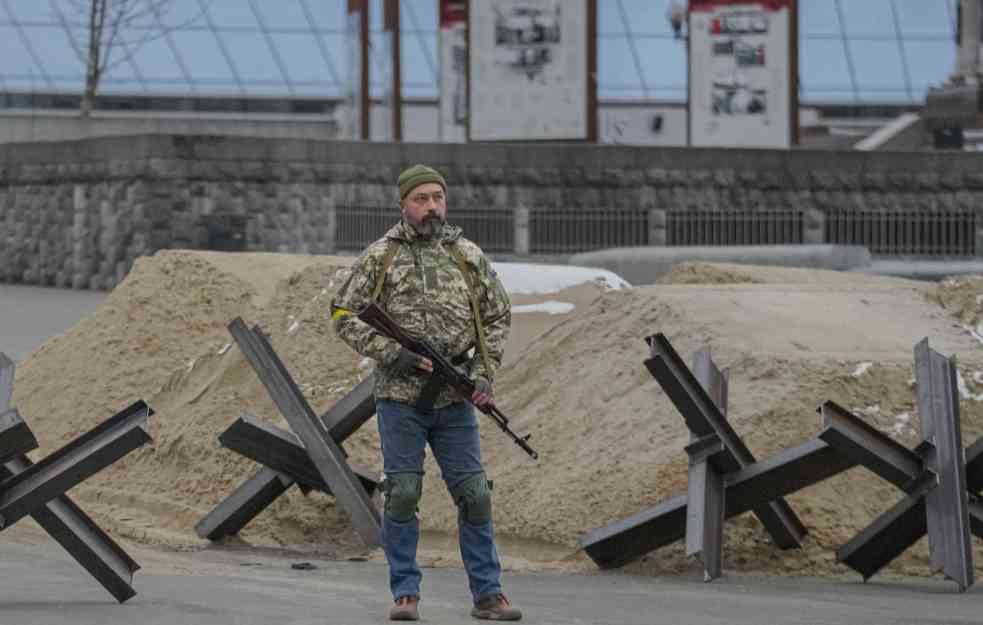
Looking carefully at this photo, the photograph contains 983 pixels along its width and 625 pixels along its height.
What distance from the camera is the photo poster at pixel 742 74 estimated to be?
107 feet

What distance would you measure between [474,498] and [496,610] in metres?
0.38

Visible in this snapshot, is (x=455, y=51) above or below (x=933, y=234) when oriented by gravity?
above

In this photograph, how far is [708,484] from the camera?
29.0 feet

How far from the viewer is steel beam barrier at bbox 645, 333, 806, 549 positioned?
880 centimetres

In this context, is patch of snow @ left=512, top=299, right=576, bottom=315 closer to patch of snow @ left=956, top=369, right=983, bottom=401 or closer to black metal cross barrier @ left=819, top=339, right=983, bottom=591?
patch of snow @ left=956, top=369, right=983, bottom=401

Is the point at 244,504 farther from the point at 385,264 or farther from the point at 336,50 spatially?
the point at 336,50

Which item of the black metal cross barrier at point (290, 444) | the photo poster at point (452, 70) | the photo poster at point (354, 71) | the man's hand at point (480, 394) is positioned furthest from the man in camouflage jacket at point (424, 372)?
the photo poster at point (354, 71)

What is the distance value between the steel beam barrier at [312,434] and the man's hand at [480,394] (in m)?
2.45

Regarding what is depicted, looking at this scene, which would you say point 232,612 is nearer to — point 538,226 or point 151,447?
point 151,447

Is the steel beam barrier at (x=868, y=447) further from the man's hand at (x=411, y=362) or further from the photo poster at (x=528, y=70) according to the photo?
the photo poster at (x=528, y=70)

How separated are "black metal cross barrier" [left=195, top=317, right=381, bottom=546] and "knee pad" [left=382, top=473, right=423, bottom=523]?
224cm

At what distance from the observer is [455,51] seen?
3631 centimetres

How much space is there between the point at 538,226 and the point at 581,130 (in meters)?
2.32

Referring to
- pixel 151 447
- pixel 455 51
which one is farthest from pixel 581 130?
pixel 151 447
